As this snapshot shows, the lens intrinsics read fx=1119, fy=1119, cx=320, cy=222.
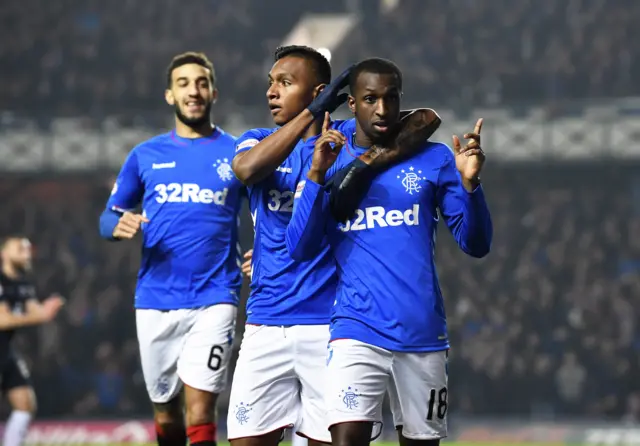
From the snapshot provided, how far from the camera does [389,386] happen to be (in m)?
4.58

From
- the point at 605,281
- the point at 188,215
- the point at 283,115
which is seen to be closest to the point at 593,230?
the point at 605,281

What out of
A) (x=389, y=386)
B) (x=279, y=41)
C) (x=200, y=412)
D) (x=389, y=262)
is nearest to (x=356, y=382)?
(x=389, y=386)

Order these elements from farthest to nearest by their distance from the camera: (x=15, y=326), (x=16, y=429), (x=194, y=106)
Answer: (x=15, y=326), (x=16, y=429), (x=194, y=106)

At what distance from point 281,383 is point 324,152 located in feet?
3.63

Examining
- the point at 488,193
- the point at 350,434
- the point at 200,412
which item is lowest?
the point at 200,412

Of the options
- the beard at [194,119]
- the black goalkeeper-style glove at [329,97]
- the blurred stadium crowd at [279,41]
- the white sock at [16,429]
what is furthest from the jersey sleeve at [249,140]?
the blurred stadium crowd at [279,41]

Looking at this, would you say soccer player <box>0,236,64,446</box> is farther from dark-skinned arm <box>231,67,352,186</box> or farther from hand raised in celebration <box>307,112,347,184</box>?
hand raised in celebration <box>307,112,347,184</box>

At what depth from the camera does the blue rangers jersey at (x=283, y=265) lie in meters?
5.00

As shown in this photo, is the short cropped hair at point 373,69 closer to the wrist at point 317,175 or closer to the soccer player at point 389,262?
the soccer player at point 389,262

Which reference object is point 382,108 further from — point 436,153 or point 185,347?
point 185,347

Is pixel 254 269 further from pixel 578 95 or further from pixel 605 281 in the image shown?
pixel 578 95

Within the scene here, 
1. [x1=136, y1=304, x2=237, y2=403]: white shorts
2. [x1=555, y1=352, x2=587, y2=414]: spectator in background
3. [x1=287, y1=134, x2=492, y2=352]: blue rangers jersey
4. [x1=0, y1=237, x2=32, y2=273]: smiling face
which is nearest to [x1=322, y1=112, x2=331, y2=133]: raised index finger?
[x1=287, y1=134, x2=492, y2=352]: blue rangers jersey

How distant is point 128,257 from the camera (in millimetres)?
18547

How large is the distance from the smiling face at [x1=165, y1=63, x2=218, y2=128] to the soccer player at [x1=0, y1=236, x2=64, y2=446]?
153 inches
